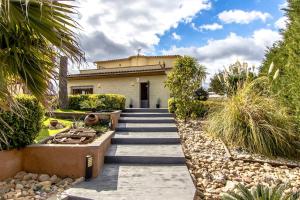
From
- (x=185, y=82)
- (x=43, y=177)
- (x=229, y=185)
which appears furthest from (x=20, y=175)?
(x=185, y=82)

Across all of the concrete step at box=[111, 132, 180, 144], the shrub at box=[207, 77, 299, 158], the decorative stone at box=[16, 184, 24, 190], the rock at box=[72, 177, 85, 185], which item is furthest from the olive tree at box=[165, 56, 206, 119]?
the decorative stone at box=[16, 184, 24, 190]

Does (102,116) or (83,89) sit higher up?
(83,89)

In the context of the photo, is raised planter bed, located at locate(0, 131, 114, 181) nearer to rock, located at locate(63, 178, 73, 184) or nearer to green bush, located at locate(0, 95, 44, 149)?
rock, located at locate(63, 178, 73, 184)

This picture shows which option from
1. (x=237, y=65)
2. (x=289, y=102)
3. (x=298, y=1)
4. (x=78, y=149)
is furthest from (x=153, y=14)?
(x=78, y=149)

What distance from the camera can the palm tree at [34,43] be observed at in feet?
9.61

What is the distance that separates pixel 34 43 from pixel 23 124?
3450mm

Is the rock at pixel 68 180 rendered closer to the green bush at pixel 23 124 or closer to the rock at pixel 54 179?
the rock at pixel 54 179

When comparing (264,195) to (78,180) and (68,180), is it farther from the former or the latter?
(68,180)

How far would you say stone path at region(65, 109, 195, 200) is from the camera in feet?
17.1

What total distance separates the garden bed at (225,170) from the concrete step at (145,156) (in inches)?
14.4

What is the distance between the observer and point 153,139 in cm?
887

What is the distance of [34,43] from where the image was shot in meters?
3.46

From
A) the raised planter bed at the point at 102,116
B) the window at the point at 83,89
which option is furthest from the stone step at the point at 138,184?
the window at the point at 83,89

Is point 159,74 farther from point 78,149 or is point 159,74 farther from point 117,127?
point 78,149
